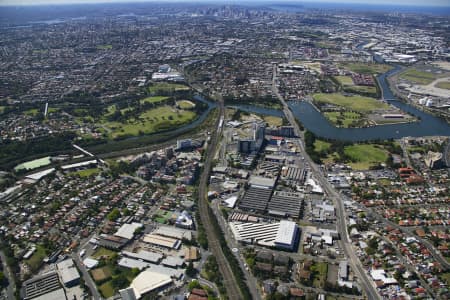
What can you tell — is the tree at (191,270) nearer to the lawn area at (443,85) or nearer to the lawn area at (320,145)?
the lawn area at (320,145)

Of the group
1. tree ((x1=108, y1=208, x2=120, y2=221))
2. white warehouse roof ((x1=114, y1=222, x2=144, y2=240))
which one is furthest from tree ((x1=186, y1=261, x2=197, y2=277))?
tree ((x1=108, y1=208, x2=120, y2=221))

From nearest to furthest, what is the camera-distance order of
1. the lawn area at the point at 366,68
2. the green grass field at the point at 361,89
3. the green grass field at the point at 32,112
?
the green grass field at the point at 32,112 → the green grass field at the point at 361,89 → the lawn area at the point at 366,68

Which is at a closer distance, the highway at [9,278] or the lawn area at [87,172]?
the highway at [9,278]

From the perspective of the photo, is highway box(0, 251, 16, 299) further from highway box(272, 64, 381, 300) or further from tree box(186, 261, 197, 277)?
highway box(272, 64, 381, 300)

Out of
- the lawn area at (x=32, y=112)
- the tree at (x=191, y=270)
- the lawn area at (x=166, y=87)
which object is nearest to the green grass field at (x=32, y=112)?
the lawn area at (x=32, y=112)

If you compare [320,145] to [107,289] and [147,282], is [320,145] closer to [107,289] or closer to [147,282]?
[147,282]

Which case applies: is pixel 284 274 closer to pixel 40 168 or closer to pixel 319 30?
pixel 40 168
